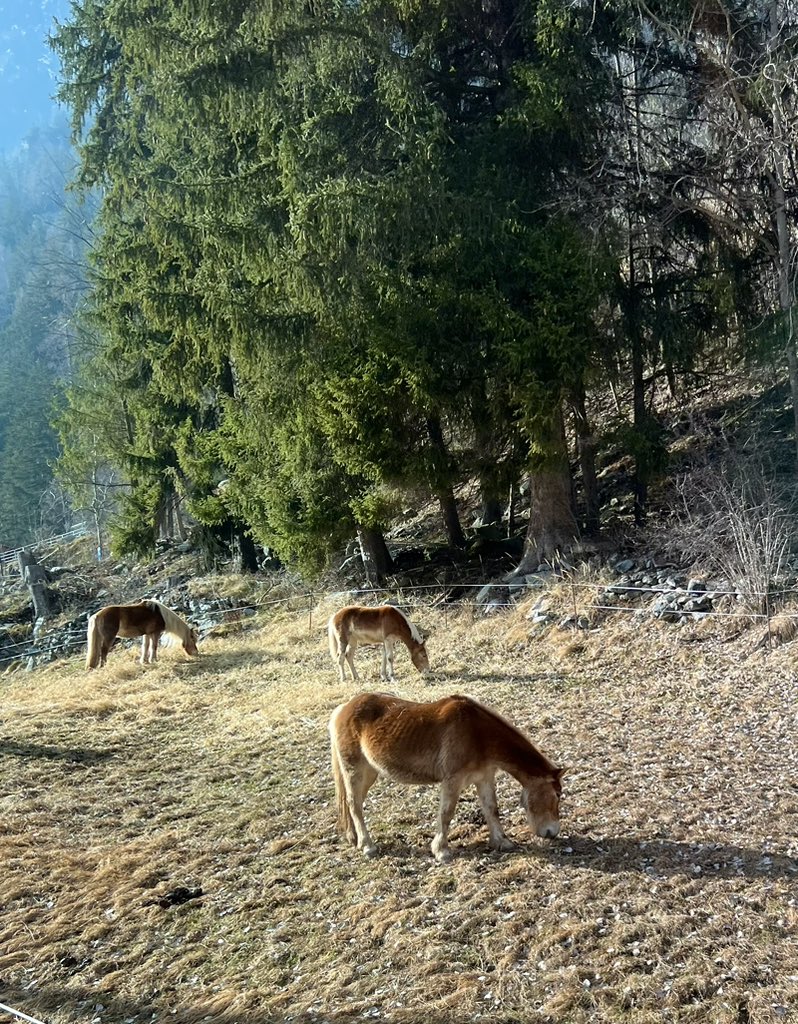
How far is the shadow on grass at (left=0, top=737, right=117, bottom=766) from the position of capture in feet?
33.8

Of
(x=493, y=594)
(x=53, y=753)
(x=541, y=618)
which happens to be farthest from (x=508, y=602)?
(x=53, y=753)

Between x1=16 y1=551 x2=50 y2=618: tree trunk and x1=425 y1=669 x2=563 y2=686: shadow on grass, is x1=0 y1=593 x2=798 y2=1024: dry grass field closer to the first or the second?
x1=425 y1=669 x2=563 y2=686: shadow on grass

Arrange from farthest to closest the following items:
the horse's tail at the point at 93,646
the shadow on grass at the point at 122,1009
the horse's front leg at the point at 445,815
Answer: the horse's tail at the point at 93,646 → the horse's front leg at the point at 445,815 → the shadow on grass at the point at 122,1009

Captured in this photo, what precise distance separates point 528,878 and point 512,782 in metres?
1.85

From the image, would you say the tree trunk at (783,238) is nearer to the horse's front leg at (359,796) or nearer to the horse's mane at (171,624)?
the horse's front leg at (359,796)

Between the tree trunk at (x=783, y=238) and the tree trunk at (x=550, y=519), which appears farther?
the tree trunk at (x=550, y=519)

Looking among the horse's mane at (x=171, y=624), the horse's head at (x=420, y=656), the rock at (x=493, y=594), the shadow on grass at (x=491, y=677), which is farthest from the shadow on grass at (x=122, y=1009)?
the horse's mane at (x=171, y=624)

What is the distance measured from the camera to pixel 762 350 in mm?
13258

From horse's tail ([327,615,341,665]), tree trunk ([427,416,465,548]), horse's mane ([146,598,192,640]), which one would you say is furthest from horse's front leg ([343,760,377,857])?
horse's mane ([146,598,192,640])

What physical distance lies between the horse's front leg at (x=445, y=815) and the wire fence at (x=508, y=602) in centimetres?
580

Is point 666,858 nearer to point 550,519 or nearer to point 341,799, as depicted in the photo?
point 341,799

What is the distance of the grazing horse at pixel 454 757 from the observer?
6.45 m

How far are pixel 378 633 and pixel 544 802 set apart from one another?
624 centimetres

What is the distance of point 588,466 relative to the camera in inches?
609
